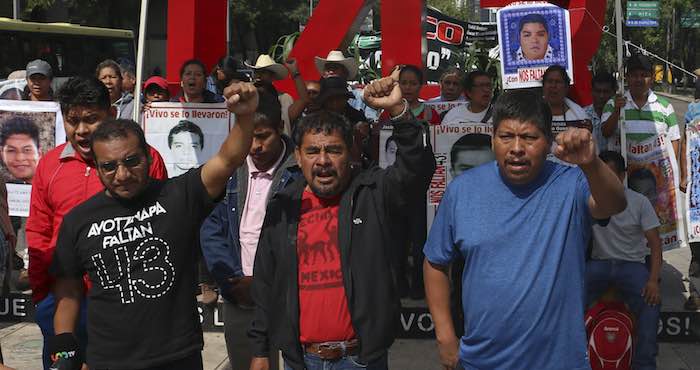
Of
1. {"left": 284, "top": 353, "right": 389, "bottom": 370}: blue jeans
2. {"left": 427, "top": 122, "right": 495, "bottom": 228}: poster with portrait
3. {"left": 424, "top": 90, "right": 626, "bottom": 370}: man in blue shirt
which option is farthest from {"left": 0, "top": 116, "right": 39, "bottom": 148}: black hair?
{"left": 424, "top": 90, "right": 626, "bottom": 370}: man in blue shirt

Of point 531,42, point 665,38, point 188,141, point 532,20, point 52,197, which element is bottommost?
point 52,197

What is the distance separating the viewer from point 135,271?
3143 mm

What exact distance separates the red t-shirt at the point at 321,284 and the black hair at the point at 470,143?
10.2 ft

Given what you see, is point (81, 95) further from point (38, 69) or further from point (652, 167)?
point (38, 69)

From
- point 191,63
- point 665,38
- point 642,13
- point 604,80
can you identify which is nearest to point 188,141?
point 191,63

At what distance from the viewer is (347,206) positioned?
10.6 feet

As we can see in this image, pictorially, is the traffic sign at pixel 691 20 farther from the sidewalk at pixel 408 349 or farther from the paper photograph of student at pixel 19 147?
the paper photograph of student at pixel 19 147

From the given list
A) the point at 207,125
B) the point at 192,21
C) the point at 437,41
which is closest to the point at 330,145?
the point at 207,125

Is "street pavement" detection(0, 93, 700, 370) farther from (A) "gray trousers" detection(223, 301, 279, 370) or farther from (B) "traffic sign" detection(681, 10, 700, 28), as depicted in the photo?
(B) "traffic sign" detection(681, 10, 700, 28)

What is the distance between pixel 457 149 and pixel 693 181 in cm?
195

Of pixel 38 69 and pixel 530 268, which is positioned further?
pixel 38 69

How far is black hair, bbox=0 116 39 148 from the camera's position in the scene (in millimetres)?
7004

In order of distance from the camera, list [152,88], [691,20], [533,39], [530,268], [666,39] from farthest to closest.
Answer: [666,39], [691,20], [152,88], [533,39], [530,268]

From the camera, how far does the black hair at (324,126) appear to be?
3.29m
